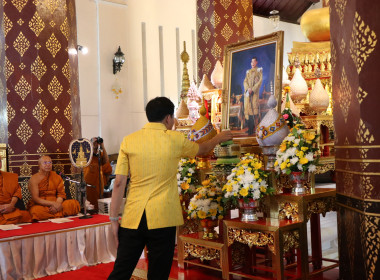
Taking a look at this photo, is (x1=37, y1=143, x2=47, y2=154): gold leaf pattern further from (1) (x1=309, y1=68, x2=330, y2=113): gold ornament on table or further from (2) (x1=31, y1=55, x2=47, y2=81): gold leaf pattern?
(1) (x1=309, y1=68, x2=330, y2=113): gold ornament on table

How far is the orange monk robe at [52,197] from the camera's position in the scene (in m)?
5.89

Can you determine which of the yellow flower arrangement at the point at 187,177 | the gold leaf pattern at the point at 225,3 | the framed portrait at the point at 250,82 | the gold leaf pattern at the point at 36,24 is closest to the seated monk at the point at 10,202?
the gold leaf pattern at the point at 36,24

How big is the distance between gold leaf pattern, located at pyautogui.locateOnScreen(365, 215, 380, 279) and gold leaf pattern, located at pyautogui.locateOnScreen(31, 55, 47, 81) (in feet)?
16.5

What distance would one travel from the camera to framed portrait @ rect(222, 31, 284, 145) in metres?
4.17

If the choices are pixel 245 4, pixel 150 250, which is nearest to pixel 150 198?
pixel 150 250

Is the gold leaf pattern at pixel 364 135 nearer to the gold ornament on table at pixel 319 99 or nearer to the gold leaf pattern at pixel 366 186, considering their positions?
the gold leaf pattern at pixel 366 186

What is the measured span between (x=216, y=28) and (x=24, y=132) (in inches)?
120

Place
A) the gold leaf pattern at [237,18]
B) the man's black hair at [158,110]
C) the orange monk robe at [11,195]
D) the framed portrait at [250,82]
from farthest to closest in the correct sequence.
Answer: the gold leaf pattern at [237,18] → the orange monk robe at [11,195] → the framed portrait at [250,82] → the man's black hair at [158,110]

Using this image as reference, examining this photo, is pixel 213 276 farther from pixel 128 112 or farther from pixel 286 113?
pixel 128 112

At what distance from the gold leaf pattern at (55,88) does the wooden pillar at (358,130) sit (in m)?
4.40

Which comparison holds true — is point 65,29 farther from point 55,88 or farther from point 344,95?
point 344,95

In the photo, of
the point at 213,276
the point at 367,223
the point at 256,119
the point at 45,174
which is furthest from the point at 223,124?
the point at 45,174

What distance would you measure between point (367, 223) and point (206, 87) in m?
2.73

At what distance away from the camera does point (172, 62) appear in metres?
11.5
